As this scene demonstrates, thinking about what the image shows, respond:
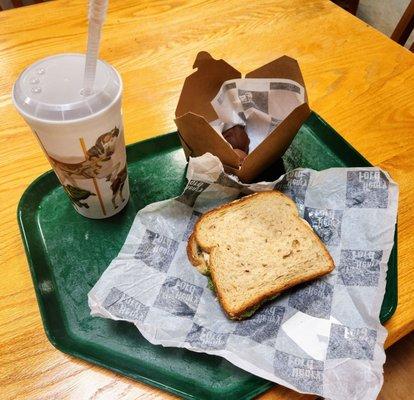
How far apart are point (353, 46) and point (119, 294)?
998 millimetres

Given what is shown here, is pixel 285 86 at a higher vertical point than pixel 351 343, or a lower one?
higher

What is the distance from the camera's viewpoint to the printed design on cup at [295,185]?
88 centimetres

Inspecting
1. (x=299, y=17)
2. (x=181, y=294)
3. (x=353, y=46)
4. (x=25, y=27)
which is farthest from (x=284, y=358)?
(x=25, y=27)

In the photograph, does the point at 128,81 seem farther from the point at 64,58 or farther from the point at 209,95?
the point at 64,58

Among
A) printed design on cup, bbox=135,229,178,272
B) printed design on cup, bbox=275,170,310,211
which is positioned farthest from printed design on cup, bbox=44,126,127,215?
printed design on cup, bbox=275,170,310,211

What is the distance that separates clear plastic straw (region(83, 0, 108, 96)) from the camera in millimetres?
509

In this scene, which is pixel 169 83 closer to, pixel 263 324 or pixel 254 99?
pixel 254 99

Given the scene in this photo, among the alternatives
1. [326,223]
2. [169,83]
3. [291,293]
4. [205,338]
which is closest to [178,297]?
[205,338]

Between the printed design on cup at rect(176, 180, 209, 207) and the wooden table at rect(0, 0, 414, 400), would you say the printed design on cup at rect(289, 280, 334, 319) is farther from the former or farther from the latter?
the printed design on cup at rect(176, 180, 209, 207)

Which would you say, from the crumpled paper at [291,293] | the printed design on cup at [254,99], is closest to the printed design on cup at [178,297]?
the crumpled paper at [291,293]

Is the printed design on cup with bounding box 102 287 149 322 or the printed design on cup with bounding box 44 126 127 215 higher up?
the printed design on cup with bounding box 44 126 127 215

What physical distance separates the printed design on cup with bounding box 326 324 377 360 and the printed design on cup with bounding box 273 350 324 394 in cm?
3

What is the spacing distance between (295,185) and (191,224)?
0.25 m

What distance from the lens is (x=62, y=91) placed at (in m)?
0.61
